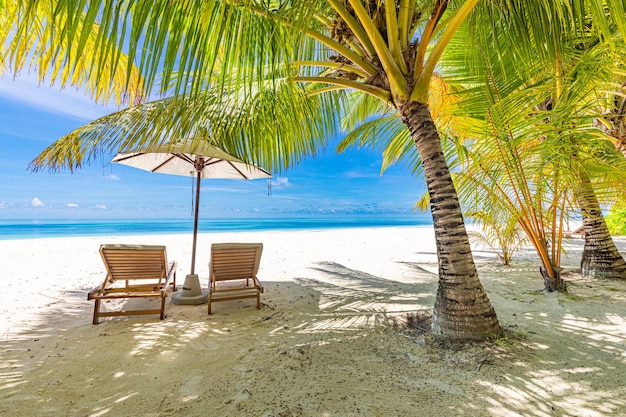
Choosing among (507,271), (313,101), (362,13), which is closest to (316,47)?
(313,101)

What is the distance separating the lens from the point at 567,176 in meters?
3.26

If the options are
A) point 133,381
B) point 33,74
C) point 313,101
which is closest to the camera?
point 133,381

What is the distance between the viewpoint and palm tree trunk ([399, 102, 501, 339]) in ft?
8.17

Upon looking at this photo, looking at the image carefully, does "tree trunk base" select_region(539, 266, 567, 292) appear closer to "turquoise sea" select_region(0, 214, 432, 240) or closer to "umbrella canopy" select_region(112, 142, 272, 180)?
"umbrella canopy" select_region(112, 142, 272, 180)

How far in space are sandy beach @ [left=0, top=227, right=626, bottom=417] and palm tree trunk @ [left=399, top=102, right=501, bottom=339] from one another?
180 millimetres

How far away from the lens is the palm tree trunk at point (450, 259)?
249cm

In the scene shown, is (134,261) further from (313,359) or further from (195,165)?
(313,359)

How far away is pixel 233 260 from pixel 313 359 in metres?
1.86

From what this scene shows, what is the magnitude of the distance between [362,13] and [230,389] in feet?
9.57

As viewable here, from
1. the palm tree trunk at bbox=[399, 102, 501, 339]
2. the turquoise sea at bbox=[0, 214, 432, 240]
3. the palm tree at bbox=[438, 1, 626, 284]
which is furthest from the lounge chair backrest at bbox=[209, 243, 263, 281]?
the turquoise sea at bbox=[0, 214, 432, 240]

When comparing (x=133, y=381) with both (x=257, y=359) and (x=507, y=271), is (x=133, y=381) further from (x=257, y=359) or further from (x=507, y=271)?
(x=507, y=271)

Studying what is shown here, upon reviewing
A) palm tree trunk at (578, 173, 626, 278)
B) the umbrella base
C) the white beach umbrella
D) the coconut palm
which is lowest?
the umbrella base

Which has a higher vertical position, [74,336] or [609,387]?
[609,387]

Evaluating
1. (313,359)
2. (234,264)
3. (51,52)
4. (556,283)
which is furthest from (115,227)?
(556,283)
